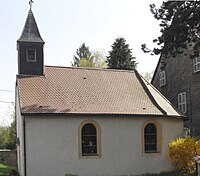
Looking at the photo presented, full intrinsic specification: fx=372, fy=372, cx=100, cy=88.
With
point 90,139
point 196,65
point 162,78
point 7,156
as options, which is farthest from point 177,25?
→ point 7,156

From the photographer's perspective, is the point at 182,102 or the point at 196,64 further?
the point at 182,102

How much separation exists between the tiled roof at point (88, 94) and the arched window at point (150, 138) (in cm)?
107

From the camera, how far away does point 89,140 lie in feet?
77.8

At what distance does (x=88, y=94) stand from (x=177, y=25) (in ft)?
29.4

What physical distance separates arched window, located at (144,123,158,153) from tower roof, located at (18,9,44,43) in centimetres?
997

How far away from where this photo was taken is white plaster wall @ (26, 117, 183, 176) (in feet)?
73.8

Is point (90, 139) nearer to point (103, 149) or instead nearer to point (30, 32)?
point (103, 149)

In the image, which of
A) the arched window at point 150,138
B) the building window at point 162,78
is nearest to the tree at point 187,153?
the arched window at point 150,138

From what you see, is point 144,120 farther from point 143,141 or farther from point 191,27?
point 191,27

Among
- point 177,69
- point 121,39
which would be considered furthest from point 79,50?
point 177,69

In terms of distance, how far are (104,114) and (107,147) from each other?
2.16m

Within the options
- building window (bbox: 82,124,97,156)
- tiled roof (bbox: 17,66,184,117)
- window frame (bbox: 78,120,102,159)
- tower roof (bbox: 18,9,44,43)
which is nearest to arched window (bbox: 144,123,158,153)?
tiled roof (bbox: 17,66,184,117)

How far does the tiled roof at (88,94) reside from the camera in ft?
77.8

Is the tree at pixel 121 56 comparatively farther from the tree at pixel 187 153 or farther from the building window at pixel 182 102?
the tree at pixel 187 153
